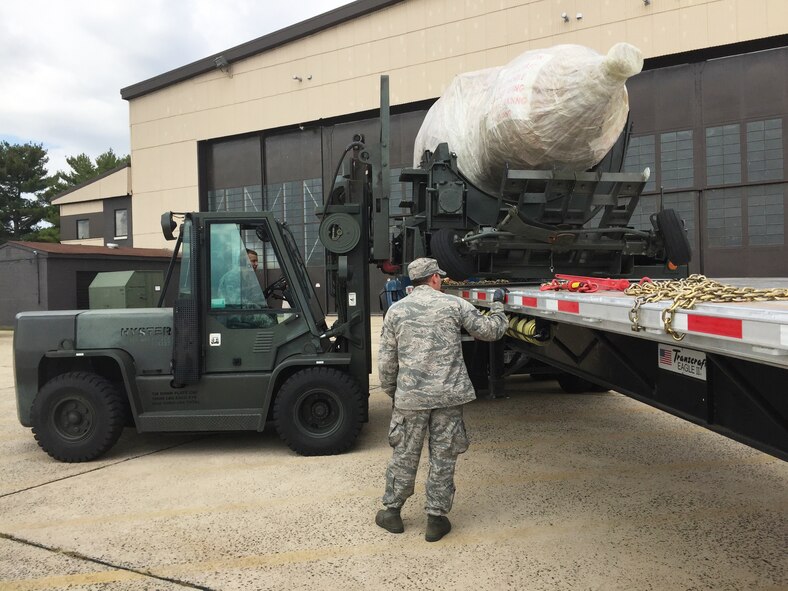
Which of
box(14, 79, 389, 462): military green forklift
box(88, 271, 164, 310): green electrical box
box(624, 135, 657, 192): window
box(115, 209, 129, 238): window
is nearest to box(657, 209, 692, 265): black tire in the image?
box(14, 79, 389, 462): military green forklift

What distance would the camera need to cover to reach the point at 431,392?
3391 mm

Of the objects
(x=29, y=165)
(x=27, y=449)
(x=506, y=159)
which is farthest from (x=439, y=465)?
(x=29, y=165)

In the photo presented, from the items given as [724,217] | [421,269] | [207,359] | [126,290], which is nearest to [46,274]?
Answer: [126,290]

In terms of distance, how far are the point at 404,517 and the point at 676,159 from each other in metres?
15.3

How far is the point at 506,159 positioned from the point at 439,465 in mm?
3088

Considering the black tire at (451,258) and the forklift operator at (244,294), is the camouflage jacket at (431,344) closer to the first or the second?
the forklift operator at (244,294)

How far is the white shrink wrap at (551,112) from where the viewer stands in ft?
15.5

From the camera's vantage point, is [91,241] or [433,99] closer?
[433,99]

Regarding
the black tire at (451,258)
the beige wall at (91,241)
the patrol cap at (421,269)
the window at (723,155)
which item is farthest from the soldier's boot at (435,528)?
the beige wall at (91,241)

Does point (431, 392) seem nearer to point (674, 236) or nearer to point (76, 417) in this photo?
point (76, 417)

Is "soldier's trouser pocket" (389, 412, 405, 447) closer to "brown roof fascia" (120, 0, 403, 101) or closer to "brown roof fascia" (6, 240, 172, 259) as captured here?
"brown roof fascia" (6, 240, 172, 259)

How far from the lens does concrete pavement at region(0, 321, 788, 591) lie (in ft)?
10.0

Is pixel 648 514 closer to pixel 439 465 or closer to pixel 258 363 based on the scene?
pixel 439 465

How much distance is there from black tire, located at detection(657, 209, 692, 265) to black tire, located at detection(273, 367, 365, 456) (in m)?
3.40
